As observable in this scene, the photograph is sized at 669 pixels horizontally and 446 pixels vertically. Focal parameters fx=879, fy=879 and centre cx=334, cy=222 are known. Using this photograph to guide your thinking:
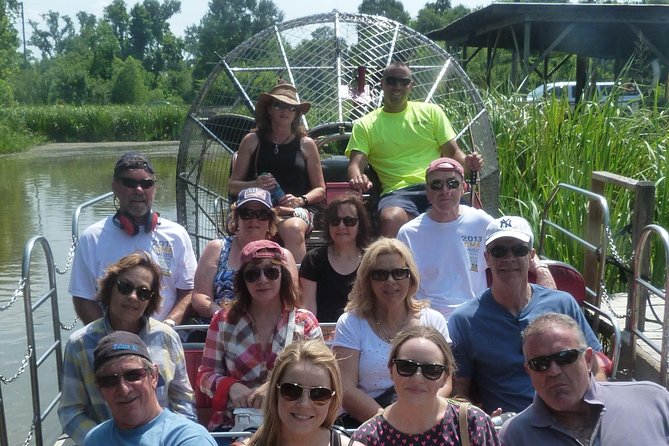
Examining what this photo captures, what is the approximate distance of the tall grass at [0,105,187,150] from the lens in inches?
1622

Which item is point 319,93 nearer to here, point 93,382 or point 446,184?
point 446,184

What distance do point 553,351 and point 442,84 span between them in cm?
598

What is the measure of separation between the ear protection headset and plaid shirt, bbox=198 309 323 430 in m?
1.24

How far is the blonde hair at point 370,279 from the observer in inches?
153

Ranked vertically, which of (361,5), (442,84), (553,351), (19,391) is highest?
(361,5)

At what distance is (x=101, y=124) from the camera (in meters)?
41.6

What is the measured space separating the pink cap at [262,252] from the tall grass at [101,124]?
124 ft

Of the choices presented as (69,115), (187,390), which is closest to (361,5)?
(69,115)

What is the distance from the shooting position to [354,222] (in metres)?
4.85

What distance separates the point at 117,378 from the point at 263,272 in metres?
0.99

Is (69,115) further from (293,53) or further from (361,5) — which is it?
(361,5)

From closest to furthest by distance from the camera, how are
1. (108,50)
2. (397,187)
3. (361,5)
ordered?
1. (397,187)
2. (108,50)
3. (361,5)

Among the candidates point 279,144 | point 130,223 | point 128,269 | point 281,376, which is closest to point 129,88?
point 279,144

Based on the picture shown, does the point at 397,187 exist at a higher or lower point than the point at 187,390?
higher
